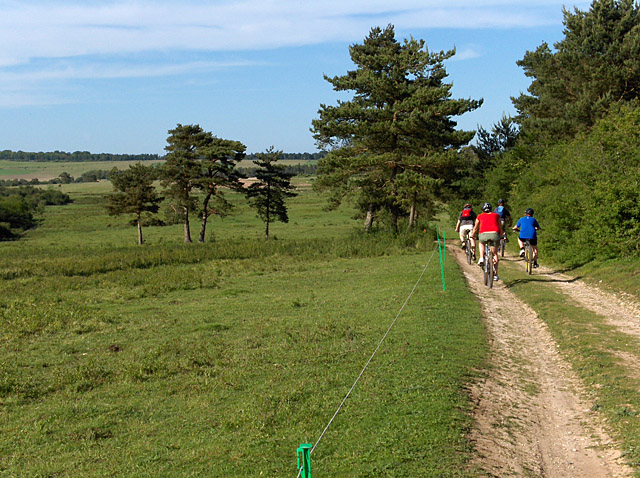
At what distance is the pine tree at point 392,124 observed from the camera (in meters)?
39.5

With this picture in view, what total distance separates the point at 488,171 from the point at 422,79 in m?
8.90

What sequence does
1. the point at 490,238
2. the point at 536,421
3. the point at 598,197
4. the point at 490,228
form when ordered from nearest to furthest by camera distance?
the point at 536,421, the point at 490,238, the point at 490,228, the point at 598,197

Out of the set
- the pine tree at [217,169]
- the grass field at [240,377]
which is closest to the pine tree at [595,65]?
the grass field at [240,377]

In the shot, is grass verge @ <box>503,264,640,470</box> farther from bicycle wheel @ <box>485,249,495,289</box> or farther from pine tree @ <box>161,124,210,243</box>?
pine tree @ <box>161,124,210,243</box>

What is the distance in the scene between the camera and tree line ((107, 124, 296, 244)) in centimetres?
6291

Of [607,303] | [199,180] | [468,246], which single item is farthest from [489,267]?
[199,180]

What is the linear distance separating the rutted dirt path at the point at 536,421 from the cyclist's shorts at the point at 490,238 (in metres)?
4.47

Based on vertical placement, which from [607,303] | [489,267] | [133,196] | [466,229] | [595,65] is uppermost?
[595,65]

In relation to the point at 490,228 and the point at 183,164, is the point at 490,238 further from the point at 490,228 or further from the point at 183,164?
the point at 183,164

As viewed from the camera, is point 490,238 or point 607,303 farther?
point 490,238

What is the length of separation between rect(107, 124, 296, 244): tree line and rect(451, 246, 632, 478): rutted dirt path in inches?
2100

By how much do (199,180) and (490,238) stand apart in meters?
49.0

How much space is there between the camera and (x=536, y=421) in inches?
301

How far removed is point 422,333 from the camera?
1225 cm
